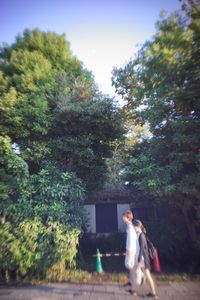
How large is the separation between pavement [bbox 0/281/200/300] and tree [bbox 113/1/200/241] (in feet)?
10.7

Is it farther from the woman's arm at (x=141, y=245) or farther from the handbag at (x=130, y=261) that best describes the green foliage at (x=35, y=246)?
the woman's arm at (x=141, y=245)

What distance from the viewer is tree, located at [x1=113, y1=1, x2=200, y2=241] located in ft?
25.7

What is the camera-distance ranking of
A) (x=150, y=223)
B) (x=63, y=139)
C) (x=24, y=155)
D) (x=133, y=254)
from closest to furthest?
(x=133, y=254) < (x=24, y=155) < (x=63, y=139) < (x=150, y=223)

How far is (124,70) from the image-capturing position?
11586mm

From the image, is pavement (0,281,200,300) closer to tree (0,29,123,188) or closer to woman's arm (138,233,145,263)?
woman's arm (138,233,145,263)

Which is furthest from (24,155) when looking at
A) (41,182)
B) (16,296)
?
(16,296)

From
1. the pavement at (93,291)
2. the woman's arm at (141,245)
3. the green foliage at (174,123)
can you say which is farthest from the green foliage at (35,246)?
the green foliage at (174,123)

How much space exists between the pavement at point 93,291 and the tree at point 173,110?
3271 mm

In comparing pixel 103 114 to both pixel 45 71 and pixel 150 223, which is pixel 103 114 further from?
pixel 150 223

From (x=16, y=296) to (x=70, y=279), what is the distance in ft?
6.67

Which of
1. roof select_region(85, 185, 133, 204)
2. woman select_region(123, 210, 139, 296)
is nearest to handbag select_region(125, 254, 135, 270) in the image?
woman select_region(123, 210, 139, 296)

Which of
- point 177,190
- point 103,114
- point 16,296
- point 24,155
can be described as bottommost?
point 16,296

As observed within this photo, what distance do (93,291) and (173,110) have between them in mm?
7443

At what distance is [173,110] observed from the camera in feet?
30.3
